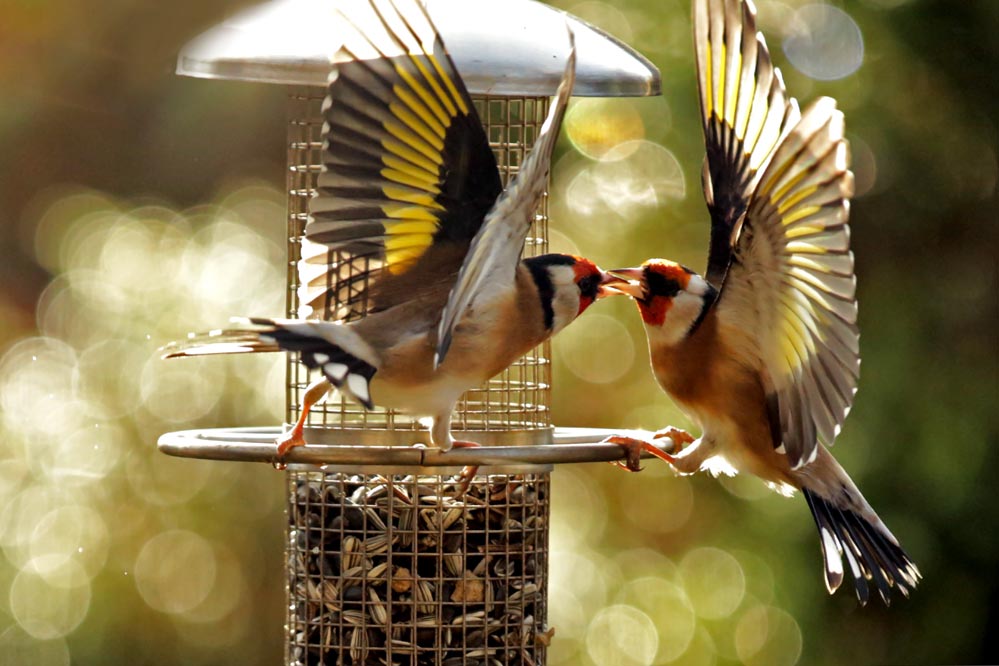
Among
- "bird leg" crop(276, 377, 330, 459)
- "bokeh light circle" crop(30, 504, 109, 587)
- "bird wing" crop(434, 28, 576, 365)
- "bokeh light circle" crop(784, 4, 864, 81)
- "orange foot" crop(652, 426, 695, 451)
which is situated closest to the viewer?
"bird wing" crop(434, 28, 576, 365)

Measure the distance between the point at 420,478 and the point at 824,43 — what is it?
104 inches

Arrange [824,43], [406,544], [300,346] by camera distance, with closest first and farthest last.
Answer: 1. [300,346]
2. [406,544]
3. [824,43]

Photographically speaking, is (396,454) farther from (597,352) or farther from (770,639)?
(770,639)

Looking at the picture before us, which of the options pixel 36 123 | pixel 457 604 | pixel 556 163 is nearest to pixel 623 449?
pixel 457 604

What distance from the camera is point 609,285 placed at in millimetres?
3984

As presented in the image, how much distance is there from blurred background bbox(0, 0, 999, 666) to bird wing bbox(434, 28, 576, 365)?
2503 millimetres

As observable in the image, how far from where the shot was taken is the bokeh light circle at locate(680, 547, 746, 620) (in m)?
5.89

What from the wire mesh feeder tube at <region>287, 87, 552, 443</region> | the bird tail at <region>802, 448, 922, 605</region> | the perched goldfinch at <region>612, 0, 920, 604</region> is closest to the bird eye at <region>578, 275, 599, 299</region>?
the perched goldfinch at <region>612, 0, 920, 604</region>

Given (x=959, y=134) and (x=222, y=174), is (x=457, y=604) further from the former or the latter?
(x=222, y=174)

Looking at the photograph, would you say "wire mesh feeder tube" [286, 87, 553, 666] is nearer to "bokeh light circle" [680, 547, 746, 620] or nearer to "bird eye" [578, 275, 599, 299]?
"bird eye" [578, 275, 599, 299]

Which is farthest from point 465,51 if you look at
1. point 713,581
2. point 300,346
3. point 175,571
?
point 175,571

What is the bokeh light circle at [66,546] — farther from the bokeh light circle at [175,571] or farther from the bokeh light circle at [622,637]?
the bokeh light circle at [622,637]

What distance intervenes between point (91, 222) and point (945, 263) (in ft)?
12.3

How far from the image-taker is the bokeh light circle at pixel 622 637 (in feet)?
19.9
